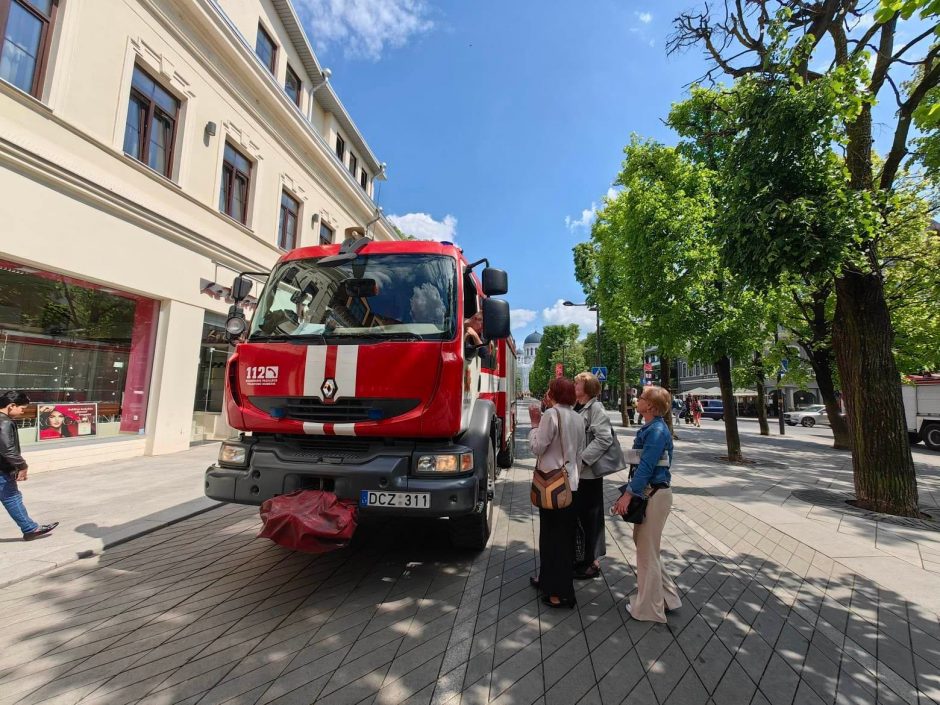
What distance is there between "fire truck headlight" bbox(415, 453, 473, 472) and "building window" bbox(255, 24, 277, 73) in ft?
48.4

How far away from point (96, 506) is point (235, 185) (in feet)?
30.4

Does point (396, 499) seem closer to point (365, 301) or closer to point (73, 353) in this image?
point (365, 301)

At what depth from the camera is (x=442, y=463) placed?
11.2ft

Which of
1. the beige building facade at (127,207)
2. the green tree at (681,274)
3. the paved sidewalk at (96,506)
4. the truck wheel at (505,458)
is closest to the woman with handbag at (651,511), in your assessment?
the beige building facade at (127,207)

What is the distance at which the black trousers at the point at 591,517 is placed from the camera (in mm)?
3916

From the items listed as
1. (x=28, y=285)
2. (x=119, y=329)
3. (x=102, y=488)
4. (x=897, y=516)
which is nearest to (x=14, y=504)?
(x=102, y=488)

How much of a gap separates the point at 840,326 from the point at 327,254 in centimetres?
733

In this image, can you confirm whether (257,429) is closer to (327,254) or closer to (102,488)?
(327,254)

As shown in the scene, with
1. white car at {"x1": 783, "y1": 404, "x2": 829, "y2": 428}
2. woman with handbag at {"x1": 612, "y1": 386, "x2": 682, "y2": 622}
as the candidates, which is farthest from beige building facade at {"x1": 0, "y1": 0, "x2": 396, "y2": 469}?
white car at {"x1": 783, "y1": 404, "x2": 829, "y2": 428}

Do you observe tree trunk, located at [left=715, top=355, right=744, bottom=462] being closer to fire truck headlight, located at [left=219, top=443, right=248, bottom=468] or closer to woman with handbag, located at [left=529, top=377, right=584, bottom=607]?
woman with handbag, located at [left=529, top=377, right=584, bottom=607]

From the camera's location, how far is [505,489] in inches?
306

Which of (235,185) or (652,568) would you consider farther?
(235,185)

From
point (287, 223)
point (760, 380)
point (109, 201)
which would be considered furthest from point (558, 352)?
point (109, 201)

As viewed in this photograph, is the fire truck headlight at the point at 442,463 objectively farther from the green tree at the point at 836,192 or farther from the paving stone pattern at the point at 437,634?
the green tree at the point at 836,192
